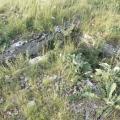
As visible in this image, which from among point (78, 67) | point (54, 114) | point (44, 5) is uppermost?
point (44, 5)

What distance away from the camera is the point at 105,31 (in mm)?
5324

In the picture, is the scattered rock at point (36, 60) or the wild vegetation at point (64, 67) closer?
the wild vegetation at point (64, 67)

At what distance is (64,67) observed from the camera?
454 centimetres

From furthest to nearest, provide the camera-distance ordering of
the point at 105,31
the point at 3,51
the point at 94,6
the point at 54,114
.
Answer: the point at 94,6, the point at 105,31, the point at 3,51, the point at 54,114

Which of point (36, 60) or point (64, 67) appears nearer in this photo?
point (64, 67)

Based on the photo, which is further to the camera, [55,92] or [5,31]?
[5,31]

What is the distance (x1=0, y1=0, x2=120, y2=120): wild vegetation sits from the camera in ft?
13.2

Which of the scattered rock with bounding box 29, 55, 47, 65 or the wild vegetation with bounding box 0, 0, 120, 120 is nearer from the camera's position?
the wild vegetation with bounding box 0, 0, 120, 120

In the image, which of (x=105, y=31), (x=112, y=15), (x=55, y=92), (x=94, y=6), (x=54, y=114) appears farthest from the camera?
(x=94, y=6)

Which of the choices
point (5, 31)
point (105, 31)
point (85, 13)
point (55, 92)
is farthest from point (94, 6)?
point (55, 92)

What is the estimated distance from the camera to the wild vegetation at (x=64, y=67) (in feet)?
13.2

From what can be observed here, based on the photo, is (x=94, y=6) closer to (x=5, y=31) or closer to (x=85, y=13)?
(x=85, y=13)

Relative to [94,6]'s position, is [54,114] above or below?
below

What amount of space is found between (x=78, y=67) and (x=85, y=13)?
1757mm
